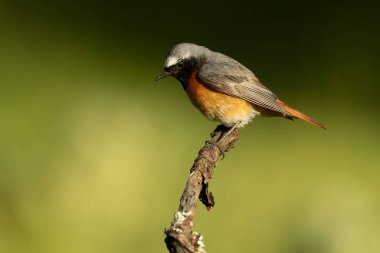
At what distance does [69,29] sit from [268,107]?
0.86 meters

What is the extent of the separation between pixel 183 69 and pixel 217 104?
0.61 feet

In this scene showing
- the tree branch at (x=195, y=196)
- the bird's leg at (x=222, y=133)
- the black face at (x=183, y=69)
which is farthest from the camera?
the black face at (x=183, y=69)

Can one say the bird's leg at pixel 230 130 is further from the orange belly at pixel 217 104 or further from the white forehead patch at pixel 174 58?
the white forehead patch at pixel 174 58

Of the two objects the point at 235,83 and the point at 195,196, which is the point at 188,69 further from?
the point at 195,196

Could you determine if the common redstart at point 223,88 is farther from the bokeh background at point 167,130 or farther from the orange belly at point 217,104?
the bokeh background at point 167,130

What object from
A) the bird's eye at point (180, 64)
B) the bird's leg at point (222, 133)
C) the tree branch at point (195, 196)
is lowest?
the tree branch at point (195, 196)

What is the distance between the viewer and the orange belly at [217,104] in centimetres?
245

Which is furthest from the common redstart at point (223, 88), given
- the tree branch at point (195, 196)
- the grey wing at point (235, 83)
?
the tree branch at point (195, 196)

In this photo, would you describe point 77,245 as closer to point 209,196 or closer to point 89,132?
point 89,132

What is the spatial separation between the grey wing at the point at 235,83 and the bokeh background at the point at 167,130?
0.22 m

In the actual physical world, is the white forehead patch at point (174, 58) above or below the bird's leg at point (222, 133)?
above

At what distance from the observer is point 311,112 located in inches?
105

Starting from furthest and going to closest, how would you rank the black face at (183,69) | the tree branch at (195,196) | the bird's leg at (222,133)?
the black face at (183,69)
the bird's leg at (222,133)
the tree branch at (195,196)

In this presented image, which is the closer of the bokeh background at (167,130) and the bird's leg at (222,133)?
the bird's leg at (222,133)
